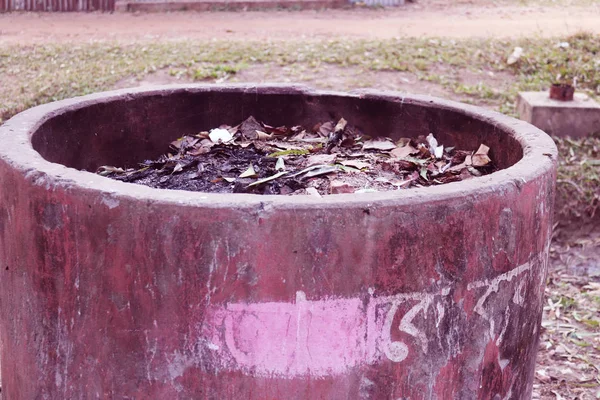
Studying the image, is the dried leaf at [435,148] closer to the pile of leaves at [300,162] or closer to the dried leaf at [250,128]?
the pile of leaves at [300,162]

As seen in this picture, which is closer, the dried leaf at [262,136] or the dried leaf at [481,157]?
the dried leaf at [481,157]

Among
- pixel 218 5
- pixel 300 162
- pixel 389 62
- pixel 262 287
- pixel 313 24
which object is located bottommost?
pixel 262 287

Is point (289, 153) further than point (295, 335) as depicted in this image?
Yes

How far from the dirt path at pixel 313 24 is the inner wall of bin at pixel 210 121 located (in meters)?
5.46

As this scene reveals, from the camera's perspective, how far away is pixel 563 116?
5.18 metres

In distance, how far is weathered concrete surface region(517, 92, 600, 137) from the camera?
5125 mm

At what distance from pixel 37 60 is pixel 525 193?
6469 mm

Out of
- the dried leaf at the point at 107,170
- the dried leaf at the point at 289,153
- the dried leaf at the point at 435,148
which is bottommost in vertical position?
the dried leaf at the point at 107,170

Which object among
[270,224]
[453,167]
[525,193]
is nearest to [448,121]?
[453,167]

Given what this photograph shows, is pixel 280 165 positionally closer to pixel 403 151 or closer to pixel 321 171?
pixel 321 171

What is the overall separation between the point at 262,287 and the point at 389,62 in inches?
211

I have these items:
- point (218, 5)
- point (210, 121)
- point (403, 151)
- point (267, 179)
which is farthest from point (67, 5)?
point (267, 179)

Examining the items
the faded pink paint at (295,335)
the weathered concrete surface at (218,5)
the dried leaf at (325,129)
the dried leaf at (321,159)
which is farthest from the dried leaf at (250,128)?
Result: the weathered concrete surface at (218,5)

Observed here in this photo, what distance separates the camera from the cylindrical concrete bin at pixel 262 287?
1573mm
